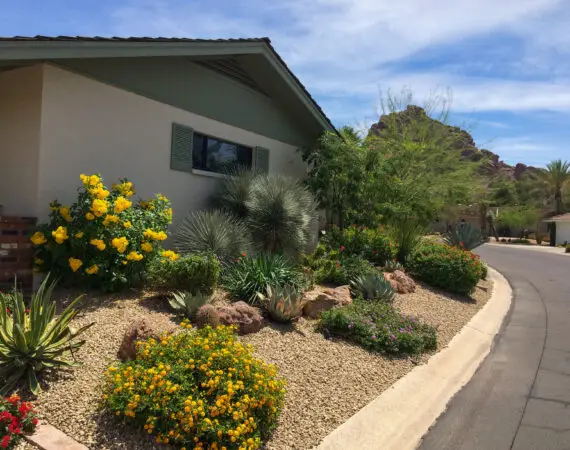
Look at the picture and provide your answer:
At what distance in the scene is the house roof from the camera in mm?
5539

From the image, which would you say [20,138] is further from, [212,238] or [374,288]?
[374,288]

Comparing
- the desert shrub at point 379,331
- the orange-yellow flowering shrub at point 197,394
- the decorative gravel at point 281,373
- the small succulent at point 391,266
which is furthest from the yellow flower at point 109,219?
the small succulent at point 391,266

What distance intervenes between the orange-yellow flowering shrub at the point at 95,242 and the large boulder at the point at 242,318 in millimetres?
1367

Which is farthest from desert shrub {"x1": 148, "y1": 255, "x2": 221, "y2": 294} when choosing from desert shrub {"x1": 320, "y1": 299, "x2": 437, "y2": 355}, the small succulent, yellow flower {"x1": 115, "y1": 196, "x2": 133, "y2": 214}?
the small succulent

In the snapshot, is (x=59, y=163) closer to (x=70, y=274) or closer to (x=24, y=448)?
(x=70, y=274)

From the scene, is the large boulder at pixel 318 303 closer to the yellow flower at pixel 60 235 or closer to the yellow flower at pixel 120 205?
the yellow flower at pixel 120 205

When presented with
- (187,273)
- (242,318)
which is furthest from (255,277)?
(242,318)

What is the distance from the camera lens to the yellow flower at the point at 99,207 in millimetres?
5785

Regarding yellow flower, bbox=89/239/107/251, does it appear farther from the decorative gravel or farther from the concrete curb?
the concrete curb

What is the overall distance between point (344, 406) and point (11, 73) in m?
6.84

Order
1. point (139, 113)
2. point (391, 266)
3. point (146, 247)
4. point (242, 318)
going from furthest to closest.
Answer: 1. point (391, 266)
2. point (139, 113)
3. point (146, 247)
4. point (242, 318)

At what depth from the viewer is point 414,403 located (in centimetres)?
478

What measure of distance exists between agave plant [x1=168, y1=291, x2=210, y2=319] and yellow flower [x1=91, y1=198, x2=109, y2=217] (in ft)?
4.60

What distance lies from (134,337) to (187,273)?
1.80m
